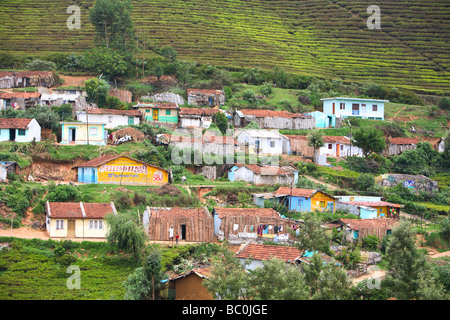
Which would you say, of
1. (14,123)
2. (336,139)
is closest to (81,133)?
(14,123)

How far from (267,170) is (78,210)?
1385 cm

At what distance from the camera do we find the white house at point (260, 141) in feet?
149

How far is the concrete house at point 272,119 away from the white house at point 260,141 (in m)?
3.26

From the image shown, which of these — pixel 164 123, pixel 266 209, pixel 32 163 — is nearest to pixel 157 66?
pixel 164 123

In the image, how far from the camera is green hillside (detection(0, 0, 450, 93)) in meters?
66.6

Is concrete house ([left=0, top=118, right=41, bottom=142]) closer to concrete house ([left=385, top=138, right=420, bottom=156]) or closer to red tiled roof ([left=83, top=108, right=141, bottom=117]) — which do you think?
red tiled roof ([left=83, top=108, right=141, bottom=117])

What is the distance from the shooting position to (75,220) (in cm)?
3072

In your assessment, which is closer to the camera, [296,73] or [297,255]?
[297,255]

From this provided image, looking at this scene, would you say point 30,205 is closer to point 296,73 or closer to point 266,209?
point 266,209

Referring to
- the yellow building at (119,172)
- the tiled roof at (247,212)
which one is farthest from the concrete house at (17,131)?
the tiled roof at (247,212)

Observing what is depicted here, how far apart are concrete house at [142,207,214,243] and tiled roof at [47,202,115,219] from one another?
213 centimetres

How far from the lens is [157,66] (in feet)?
181

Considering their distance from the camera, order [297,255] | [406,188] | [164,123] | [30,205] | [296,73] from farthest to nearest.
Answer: [296,73], [164,123], [406,188], [30,205], [297,255]

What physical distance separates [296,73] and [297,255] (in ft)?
129
